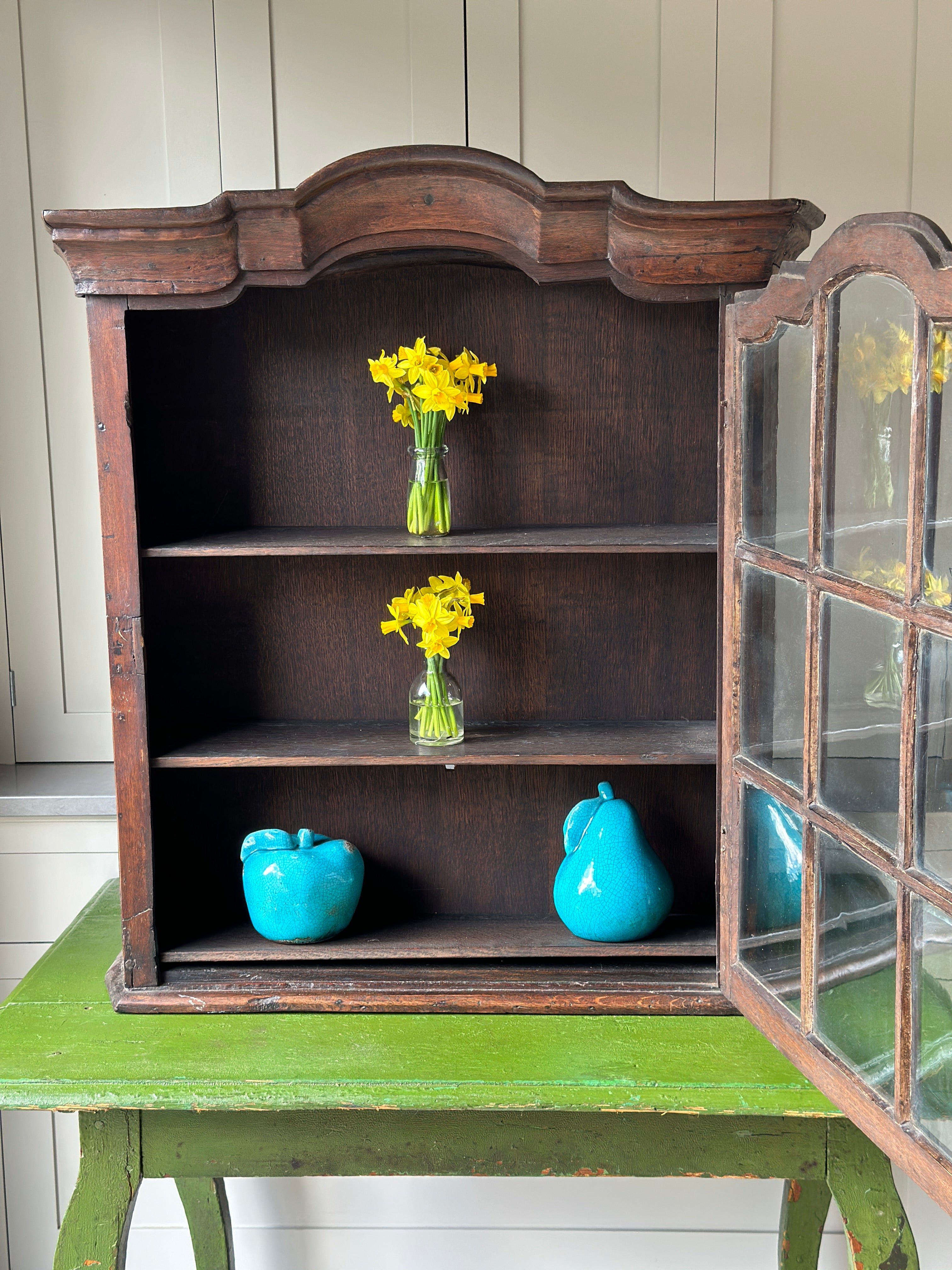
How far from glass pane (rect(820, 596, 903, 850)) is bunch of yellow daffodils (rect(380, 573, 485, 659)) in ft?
2.01

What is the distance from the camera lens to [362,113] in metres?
2.06

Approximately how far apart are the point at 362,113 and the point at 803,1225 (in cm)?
224

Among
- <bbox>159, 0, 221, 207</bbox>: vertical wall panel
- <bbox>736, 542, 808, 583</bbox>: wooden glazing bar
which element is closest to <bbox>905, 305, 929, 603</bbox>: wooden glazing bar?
<bbox>736, 542, 808, 583</bbox>: wooden glazing bar

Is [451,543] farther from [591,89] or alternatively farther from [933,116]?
[933,116]

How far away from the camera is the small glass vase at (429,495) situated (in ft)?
5.80

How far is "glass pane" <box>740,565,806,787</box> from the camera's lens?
4.59 ft

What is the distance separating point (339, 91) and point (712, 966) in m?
1.66

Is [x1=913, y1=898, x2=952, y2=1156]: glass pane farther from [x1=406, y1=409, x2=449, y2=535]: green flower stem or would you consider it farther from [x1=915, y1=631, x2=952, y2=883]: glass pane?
[x1=406, y1=409, x2=449, y2=535]: green flower stem

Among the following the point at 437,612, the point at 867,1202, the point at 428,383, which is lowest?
the point at 867,1202

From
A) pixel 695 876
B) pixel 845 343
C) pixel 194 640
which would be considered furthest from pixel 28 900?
pixel 845 343

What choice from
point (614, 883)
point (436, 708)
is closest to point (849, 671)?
point (614, 883)

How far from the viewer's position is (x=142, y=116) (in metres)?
2.08

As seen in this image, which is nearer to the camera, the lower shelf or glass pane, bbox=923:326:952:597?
glass pane, bbox=923:326:952:597

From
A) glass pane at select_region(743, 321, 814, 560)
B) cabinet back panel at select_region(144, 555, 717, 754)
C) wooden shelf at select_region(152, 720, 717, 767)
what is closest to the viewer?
glass pane at select_region(743, 321, 814, 560)
